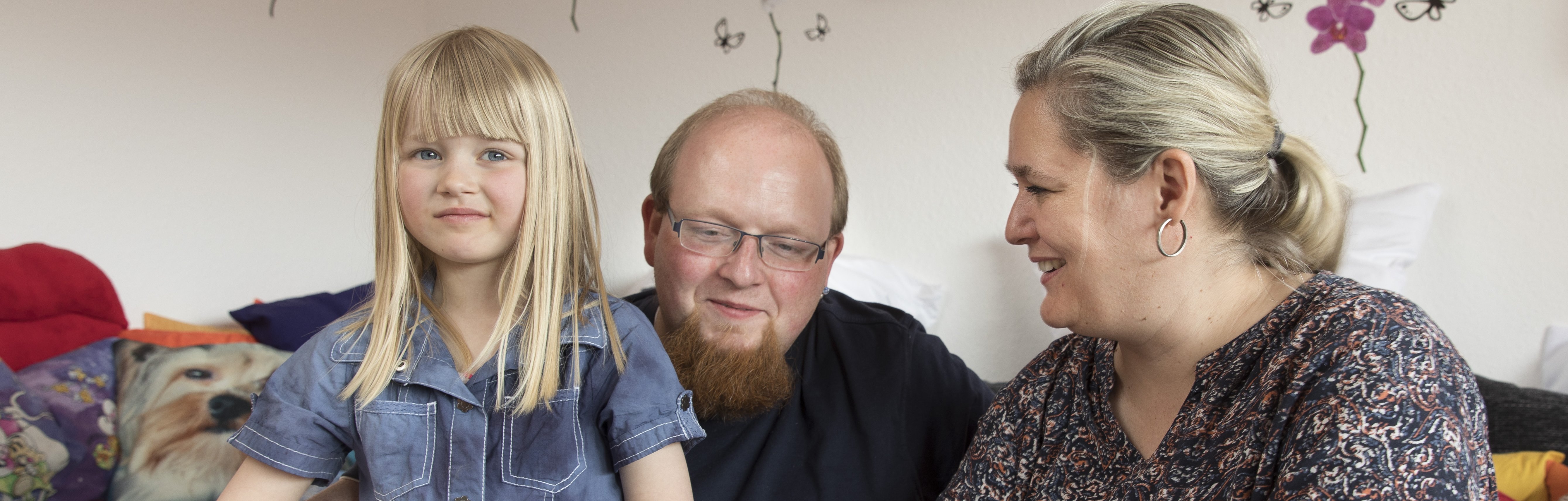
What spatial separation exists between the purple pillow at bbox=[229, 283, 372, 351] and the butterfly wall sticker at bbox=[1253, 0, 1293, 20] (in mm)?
2366

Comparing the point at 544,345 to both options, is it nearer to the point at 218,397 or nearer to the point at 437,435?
the point at 437,435

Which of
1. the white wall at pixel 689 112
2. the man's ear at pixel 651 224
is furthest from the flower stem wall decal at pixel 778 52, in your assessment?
the man's ear at pixel 651 224

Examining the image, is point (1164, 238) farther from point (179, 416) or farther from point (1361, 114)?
point (179, 416)

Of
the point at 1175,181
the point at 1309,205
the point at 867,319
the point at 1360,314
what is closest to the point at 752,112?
the point at 867,319

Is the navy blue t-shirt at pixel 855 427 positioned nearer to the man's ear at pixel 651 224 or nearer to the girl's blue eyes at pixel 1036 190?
the man's ear at pixel 651 224

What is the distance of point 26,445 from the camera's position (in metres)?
1.75

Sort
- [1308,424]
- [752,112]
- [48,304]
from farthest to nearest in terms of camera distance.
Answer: [48,304], [752,112], [1308,424]

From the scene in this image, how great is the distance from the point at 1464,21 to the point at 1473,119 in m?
0.21

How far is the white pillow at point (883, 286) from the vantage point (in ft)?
7.86

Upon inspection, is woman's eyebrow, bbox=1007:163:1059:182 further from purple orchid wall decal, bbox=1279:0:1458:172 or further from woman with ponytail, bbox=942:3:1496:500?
purple orchid wall decal, bbox=1279:0:1458:172

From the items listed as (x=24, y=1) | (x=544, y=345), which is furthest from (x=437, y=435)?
(x=24, y=1)

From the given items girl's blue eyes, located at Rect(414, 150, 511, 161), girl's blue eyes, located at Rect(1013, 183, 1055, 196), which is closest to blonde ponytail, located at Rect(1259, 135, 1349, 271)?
girl's blue eyes, located at Rect(1013, 183, 1055, 196)

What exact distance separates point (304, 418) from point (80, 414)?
120cm

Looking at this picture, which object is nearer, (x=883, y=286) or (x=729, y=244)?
(x=729, y=244)
